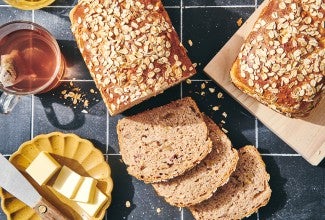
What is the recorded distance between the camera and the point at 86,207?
2.14 meters

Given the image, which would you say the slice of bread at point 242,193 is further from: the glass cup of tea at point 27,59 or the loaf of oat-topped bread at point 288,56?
the glass cup of tea at point 27,59

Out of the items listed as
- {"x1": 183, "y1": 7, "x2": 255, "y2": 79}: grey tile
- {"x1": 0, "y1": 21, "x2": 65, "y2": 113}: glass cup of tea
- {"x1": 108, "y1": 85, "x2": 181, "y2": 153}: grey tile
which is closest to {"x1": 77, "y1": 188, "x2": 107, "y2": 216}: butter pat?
{"x1": 108, "y1": 85, "x2": 181, "y2": 153}: grey tile

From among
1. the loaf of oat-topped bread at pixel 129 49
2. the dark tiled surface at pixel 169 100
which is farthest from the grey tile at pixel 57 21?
the loaf of oat-topped bread at pixel 129 49

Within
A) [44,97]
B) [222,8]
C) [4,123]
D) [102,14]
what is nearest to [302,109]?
[222,8]

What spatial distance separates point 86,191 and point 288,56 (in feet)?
2.62

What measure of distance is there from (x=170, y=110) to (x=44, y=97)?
0.45 meters

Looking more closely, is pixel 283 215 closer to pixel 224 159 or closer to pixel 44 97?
pixel 224 159

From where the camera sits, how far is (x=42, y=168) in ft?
6.95

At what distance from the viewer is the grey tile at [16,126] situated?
2221mm

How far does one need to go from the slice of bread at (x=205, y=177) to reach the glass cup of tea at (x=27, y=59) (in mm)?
531

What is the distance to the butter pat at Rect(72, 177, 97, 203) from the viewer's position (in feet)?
6.89

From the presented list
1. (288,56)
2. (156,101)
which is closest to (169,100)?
(156,101)

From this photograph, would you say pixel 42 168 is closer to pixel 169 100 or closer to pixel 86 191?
pixel 86 191

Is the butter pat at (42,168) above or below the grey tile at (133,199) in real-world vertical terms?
above
